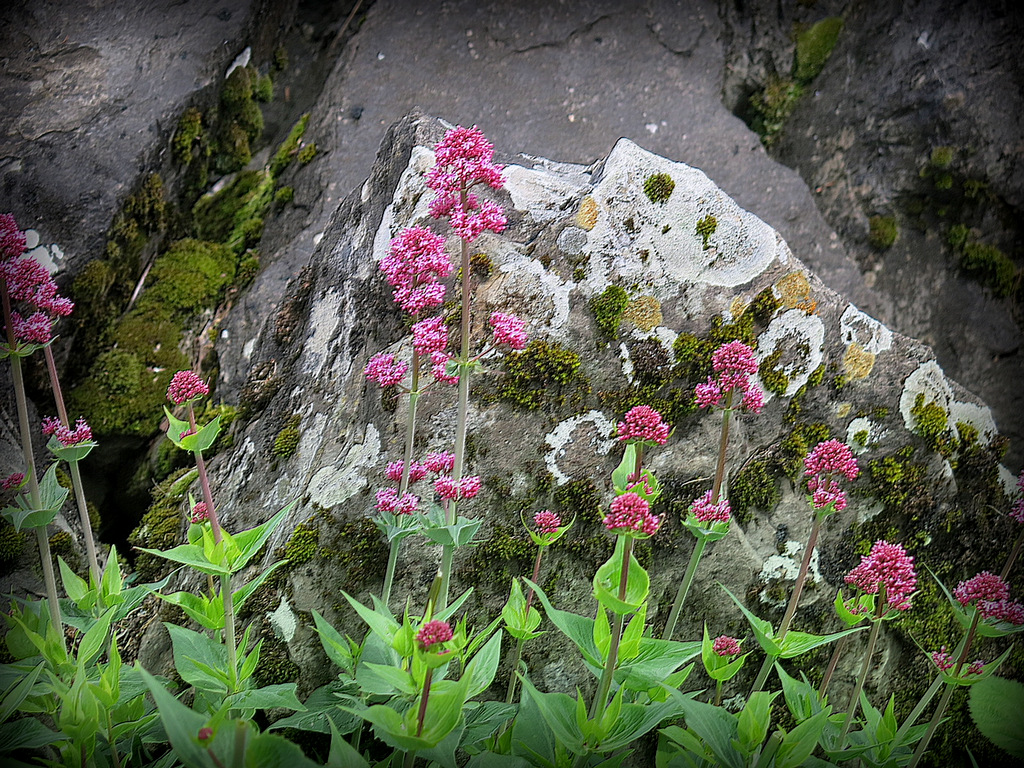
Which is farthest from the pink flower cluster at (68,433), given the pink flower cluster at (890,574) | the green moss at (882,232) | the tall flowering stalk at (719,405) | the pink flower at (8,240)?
the green moss at (882,232)

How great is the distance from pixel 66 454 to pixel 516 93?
5.19m

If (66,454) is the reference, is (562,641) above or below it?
below

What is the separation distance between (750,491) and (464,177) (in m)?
2.56

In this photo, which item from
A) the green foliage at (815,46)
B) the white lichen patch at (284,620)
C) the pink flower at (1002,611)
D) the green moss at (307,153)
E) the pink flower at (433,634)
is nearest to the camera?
the pink flower at (433,634)

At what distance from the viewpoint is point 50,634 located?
3.49 m

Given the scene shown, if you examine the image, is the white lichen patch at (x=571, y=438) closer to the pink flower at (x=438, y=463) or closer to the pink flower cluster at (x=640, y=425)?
the pink flower at (x=438, y=463)

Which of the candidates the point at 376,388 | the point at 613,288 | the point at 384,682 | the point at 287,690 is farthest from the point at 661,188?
the point at 287,690

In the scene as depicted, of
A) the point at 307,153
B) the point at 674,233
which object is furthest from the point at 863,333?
the point at 307,153

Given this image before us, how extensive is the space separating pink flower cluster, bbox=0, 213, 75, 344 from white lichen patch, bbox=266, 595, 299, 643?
1.82m

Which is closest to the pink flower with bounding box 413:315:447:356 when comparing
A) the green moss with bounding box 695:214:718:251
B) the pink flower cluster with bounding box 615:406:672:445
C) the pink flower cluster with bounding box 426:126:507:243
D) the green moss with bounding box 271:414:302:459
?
the pink flower cluster with bounding box 426:126:507:243

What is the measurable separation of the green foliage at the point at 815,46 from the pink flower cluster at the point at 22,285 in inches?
291

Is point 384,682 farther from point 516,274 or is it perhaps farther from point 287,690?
point 516,274

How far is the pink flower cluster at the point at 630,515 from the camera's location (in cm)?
294

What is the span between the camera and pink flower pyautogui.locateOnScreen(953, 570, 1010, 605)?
341 cm
